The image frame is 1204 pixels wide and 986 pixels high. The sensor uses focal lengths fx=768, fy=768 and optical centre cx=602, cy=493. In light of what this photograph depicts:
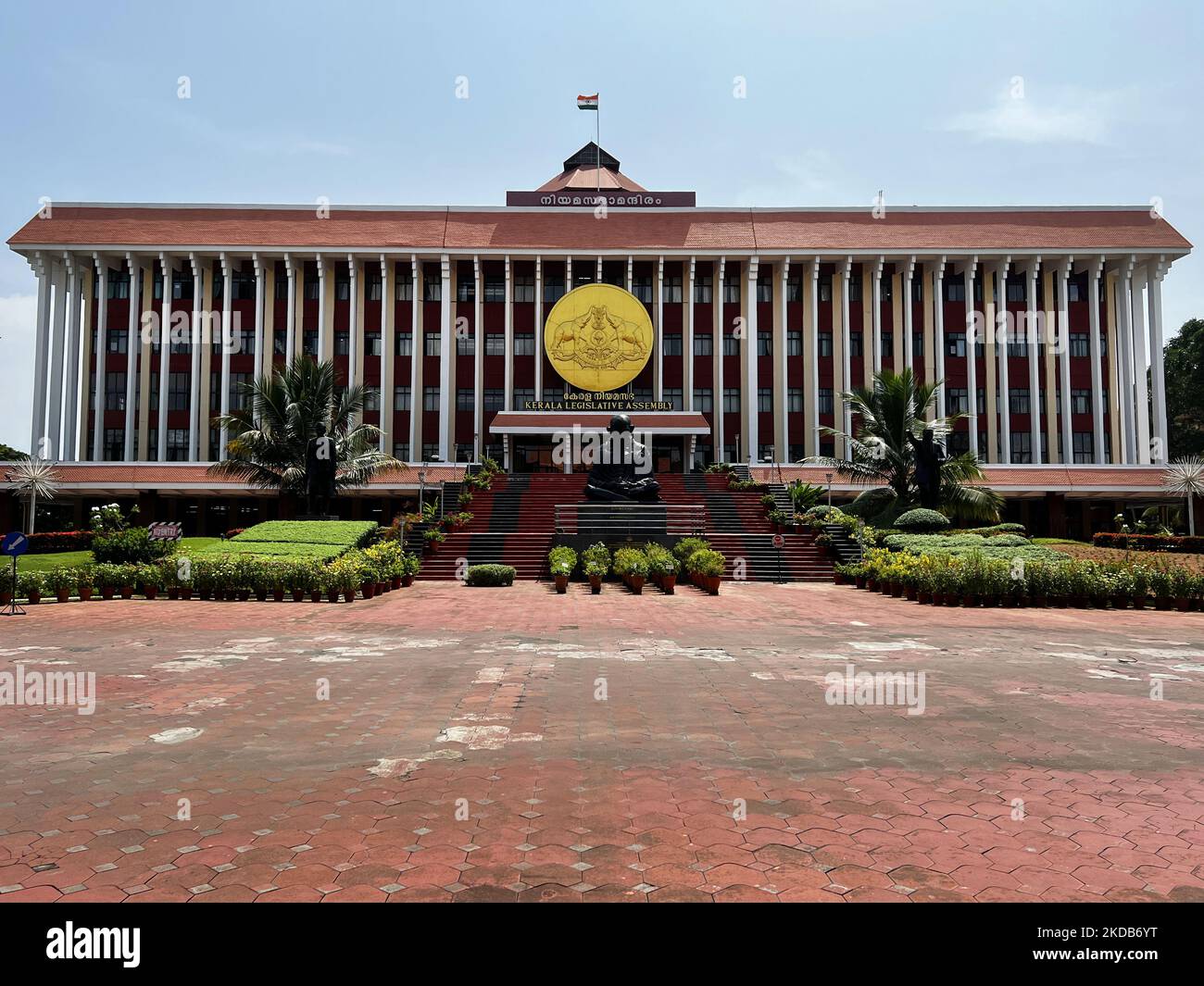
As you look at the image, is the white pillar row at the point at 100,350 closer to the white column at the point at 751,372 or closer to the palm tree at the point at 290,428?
the palm tree at the point at 290,428

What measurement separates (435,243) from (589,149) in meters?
21.4

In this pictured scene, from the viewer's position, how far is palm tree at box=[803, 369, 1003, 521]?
2438cm

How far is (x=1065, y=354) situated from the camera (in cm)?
4038

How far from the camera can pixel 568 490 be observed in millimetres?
31250

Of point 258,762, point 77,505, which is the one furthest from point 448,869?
point 77,505

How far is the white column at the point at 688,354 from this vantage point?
134 feet

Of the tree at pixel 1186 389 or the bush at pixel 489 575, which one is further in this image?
the tree at pixel 1186 389

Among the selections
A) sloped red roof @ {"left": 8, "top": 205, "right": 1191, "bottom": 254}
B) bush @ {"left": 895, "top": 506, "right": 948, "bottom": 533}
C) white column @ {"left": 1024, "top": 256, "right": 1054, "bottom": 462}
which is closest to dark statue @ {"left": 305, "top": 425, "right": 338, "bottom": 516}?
sloped red roof @ {"left": 8, "top": 205, "right": 1191, "bottom": 254}

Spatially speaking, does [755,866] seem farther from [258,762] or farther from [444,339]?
[444,339]

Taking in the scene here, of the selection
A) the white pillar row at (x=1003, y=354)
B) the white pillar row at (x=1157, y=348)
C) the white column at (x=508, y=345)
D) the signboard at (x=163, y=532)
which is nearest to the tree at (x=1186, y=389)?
the white pillar row at (x=1157, y=348)

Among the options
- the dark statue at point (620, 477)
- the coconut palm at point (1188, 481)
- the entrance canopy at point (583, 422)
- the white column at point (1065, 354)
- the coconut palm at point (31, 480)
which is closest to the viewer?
the dark statue at point (620, 477)

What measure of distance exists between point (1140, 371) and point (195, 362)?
159 feet

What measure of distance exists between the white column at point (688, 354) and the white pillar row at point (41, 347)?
32.7 metres

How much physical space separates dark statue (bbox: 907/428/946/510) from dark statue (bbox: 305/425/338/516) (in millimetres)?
18800
